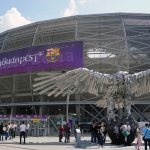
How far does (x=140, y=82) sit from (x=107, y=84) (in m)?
1.86

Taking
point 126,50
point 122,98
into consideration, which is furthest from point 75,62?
point 122,98

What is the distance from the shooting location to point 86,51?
42406 millimetres

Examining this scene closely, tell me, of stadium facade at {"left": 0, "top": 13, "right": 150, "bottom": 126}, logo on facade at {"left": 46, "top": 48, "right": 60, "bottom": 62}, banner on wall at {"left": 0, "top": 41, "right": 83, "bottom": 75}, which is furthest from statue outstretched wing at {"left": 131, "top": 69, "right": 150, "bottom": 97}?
logo on facade at {"left": 46, "top": 48, "right": 60, "bottom": 62}

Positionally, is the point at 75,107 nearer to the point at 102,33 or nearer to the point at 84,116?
the point at 84,116

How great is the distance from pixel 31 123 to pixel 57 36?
12.8 metres

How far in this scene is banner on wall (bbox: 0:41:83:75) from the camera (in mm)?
40312

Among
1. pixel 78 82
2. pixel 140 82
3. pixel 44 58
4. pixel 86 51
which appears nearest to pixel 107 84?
pixel 78 82

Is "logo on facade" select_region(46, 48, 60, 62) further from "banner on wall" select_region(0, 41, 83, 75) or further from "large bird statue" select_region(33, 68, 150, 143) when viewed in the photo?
"large bird statue" select_region(33, 68, 150, 143)

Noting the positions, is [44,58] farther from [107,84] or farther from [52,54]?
[107,84]

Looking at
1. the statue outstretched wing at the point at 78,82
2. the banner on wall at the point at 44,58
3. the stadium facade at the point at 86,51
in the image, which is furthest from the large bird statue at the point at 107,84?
the stadium facade at the point at 86,51

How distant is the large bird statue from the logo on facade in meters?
18.2

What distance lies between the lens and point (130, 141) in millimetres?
22156

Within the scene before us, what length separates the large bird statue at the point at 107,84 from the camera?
74.0ft

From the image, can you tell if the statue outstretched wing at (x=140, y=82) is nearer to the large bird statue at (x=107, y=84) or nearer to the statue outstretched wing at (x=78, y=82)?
the large bird statue at (x=107, y=84)
